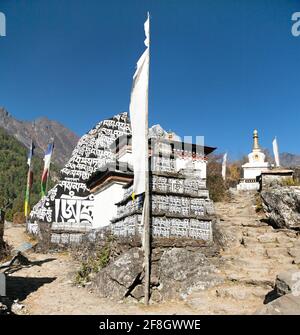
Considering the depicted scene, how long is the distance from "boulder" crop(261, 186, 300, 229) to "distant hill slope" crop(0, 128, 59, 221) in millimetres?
39968

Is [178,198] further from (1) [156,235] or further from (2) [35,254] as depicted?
(2) [35,254]

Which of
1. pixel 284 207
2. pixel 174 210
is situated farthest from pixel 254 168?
pixel 174 210

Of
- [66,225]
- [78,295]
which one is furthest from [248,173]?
[78,295]

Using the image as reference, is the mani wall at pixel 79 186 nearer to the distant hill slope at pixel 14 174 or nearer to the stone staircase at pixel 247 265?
the stone staircase at pixel 247 265

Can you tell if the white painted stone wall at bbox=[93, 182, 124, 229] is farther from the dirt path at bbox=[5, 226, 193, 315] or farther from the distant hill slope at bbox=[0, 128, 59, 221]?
the distant hill slope at bbox=[0, 128, 59, 221]

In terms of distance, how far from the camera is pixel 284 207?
13906mm

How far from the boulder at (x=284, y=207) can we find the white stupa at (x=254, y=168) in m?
13.8

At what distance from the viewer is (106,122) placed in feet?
90.5

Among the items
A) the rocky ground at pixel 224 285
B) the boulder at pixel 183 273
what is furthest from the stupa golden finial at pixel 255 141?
the boulder at pixel 183 273

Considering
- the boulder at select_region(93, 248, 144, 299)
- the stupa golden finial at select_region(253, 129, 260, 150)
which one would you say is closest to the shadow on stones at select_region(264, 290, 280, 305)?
the boulder at select_region(93, 248, 144, 299)

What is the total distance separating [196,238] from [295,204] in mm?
5445

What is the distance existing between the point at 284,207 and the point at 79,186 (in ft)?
49.7

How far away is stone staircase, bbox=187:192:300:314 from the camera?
25.3 ft

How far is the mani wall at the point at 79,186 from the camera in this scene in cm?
2380
